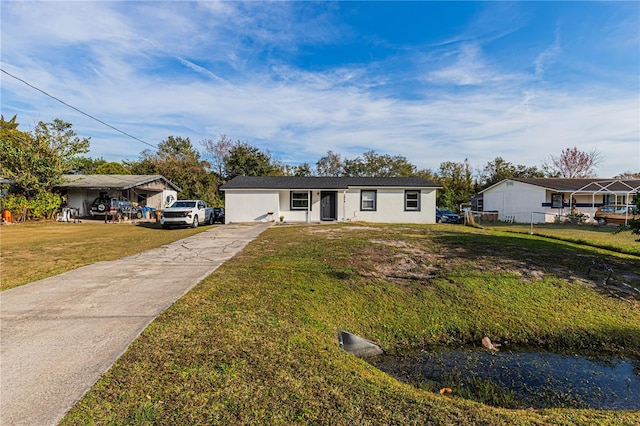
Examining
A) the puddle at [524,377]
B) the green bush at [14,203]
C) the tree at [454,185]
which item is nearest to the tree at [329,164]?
the tree at [454,185]

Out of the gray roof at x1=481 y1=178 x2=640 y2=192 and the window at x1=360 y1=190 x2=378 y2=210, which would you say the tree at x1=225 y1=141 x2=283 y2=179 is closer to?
the window at x1=360 y1=190 x2=378 y2=210

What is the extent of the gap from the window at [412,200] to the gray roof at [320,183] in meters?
0.52

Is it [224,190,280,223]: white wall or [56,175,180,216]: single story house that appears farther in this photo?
[56,175,180,216]: single story house

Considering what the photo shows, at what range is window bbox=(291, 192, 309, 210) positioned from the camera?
20.6 metres

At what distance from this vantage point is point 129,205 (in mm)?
24438

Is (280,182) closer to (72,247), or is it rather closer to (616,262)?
(72,247)

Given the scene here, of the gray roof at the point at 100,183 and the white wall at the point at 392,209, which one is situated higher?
the gray roof at the point at 100,183

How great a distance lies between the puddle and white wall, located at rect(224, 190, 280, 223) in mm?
16184

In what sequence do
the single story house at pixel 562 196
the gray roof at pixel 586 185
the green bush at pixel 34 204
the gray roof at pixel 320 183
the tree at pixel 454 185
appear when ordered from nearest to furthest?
the green bush at pixel 34 204 < the gray roof at pixel 320 183 < the gray roof at pixel 586 185 < the single story house at pixel 562 196 < the tree at pixel 454 185

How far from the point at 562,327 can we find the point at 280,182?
17897 millimetres

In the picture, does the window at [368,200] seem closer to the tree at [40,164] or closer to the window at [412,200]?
the window at [412,200]

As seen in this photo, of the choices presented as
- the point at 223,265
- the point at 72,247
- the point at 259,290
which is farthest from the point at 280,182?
the point at 259,290

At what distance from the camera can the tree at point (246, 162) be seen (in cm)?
3575

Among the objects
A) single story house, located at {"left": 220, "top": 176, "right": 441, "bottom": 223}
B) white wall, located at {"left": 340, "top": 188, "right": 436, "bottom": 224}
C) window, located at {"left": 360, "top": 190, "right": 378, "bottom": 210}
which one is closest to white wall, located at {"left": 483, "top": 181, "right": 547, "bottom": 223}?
white wall, located at {"left": 340, "top": 188, "right": 436, "bottom": 224}
